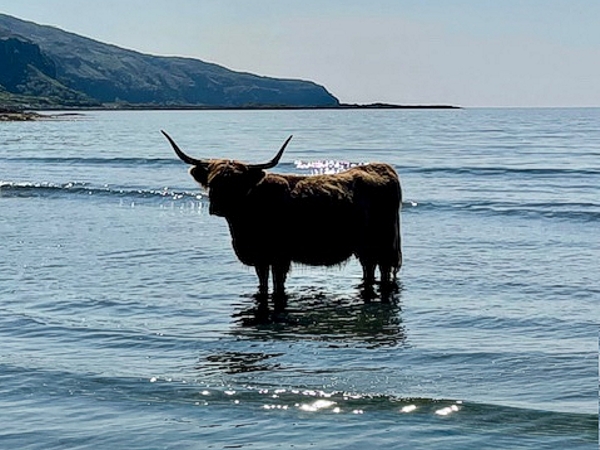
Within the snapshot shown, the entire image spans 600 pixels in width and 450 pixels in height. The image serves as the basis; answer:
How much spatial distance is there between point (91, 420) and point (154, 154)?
138 feet

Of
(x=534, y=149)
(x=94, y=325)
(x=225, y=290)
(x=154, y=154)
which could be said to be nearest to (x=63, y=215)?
(x=225, y=290)

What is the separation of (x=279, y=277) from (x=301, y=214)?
84 centimetres

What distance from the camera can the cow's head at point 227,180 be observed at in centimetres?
1261

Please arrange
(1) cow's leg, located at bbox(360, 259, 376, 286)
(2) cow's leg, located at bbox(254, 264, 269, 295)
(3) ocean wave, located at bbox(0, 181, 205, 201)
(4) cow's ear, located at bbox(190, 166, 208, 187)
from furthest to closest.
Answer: (3) ocean wave, located at bbox(0, 181, 205, 201) → (1) cow's leg, located at bbox(360, 259, 376, 286) → (2) cow's leg, located at bbox(254, 264, 269, 295) → (4) cow's ear, located at bbox(190, 166, 208, 187)

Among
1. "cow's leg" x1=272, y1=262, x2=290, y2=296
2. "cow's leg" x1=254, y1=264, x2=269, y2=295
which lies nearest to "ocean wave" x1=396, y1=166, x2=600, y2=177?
"cow's leg" x1=272, y1=262, x2=290, y2=296

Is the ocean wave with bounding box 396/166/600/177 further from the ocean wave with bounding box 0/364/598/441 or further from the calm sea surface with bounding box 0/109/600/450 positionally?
the ocean wave with bounding box 0/364/598/441

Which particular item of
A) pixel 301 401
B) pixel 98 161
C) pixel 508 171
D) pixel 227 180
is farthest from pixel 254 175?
pixel 98 161

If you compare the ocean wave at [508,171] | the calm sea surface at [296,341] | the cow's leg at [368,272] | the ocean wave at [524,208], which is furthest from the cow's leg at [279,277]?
the ocean wave at [508,171]

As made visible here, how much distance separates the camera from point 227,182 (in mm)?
12641

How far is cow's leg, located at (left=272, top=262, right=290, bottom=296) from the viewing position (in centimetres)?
1331

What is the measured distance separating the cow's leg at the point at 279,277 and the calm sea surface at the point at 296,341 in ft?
0.92

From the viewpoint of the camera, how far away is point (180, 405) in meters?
8.86

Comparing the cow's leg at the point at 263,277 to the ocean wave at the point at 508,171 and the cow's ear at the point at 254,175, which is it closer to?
the cow's ear at the point at 254,175

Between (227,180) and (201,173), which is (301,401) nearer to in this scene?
(227,180)
